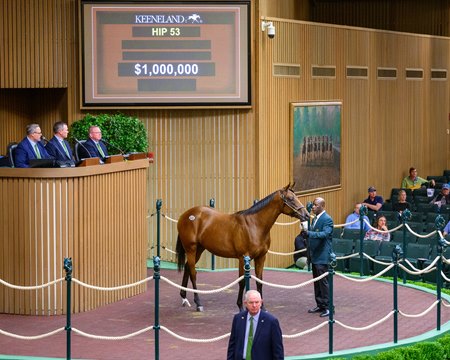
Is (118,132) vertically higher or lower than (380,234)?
higher

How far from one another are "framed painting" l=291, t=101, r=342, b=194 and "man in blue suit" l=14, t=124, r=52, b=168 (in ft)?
27.4

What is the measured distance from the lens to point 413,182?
1184 inches

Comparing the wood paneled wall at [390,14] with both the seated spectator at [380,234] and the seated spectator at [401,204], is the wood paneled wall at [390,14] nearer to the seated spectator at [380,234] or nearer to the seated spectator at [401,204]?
the seated spectator at [401,204]

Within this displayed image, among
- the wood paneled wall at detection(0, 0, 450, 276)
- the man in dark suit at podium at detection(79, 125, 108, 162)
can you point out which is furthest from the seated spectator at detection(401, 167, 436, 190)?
the man in dark suit at podium at detection(79, 125, 108, 162)

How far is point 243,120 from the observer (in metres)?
23.0

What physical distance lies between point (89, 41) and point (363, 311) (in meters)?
8.10

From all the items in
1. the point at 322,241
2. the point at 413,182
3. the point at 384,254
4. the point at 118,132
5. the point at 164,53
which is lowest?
the point at 384,254

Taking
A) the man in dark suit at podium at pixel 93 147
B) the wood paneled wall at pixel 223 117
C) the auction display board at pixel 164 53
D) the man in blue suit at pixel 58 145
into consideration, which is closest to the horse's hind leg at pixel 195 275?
the man in dark suit at podium at pixel 93 147

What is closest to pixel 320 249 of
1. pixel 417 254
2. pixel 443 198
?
pixel 417 254

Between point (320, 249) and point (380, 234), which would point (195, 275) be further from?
point (380, 234)

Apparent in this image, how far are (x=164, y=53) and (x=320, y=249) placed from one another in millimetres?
6675

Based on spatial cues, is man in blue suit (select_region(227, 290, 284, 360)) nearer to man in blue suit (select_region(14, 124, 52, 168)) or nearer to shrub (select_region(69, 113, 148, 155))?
man in blue suit (select_region(14, 124, 52, 168))

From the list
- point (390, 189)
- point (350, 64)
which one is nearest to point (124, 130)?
point (350, 64)

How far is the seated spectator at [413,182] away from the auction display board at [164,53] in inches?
341
